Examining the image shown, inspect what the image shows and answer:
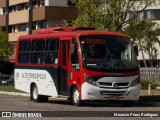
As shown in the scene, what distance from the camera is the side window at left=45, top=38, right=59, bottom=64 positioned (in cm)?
2581

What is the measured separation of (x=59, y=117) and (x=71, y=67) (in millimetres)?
6509

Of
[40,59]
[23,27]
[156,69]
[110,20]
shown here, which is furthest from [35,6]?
[40,59]

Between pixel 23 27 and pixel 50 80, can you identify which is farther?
pixel 23 27

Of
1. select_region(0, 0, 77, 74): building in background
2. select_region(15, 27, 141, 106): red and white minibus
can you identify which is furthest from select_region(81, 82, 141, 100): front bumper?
select_region(0, 0, 77, 74): building in background

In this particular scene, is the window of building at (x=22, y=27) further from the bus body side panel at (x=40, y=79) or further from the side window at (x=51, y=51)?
the side window at (x=51, y=51)

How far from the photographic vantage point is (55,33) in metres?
26.5

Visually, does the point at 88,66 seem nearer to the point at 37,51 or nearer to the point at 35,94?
the point at 37,51

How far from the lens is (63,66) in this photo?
25312 millimetres

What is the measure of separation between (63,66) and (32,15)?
51.7 metres

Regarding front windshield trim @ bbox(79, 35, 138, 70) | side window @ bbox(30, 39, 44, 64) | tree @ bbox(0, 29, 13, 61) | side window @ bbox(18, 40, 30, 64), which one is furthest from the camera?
tree @ bbox(0, 29, 13, 61)

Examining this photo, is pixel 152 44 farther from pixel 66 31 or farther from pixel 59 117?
pixel 59 117

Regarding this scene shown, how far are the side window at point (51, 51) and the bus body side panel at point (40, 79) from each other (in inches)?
13.9

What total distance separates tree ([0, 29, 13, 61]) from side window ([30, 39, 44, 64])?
1858 inches

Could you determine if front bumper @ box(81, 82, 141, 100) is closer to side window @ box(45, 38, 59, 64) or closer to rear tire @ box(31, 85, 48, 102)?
side window @ box(45, 38, 59, 64)
